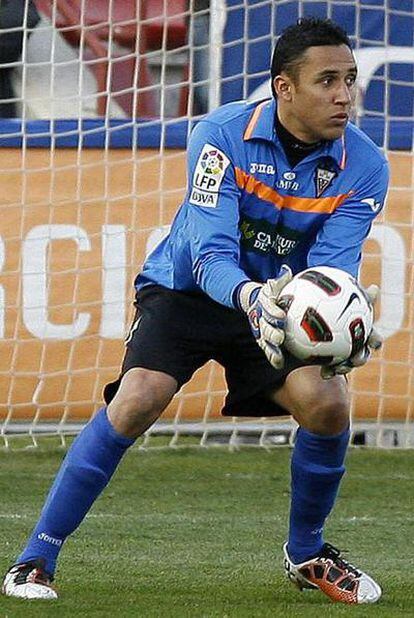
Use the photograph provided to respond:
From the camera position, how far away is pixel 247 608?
15.0 feet

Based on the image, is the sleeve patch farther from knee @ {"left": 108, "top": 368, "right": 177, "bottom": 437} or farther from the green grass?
the green grass

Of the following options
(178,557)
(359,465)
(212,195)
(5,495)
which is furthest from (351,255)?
(359,465)

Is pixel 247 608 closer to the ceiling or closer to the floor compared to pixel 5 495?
closer to the ceiling

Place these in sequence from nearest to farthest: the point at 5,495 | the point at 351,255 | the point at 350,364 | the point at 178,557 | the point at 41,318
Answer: the point at 350,364
the point at 351,255
the point at 178,557
the point at 5,495
the point at 41,318

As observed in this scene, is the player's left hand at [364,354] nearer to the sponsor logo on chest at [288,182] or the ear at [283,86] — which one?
the sponsor logo on chest at [288,182]

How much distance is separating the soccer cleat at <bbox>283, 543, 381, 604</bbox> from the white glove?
882 mm

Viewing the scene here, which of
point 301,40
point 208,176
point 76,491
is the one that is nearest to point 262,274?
point 208,176

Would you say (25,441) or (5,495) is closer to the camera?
(5,495)

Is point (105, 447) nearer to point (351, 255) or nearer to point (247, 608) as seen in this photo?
point (247, 608)

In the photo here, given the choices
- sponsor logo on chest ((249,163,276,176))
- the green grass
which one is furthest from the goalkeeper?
the green grass

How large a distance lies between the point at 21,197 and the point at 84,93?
734mm

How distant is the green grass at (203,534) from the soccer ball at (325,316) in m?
0.73

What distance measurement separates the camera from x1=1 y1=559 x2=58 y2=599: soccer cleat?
15.1 ft

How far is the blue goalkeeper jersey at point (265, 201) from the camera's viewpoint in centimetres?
461
